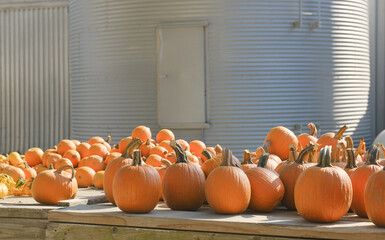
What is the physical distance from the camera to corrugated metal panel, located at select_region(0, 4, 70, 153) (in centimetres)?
1470

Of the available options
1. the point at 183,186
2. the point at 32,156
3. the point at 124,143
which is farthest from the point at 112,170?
the point at 32,156

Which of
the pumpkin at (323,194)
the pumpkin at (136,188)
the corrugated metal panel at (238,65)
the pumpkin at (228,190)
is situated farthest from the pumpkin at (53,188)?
the corrugated metal panel at (238,65)

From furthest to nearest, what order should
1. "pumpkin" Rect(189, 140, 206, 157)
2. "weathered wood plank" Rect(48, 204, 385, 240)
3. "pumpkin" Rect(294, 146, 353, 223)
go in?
1. "pumpkin" Rect(189, 140, 206, 157)
2. "pumpkin" Rect(294, 146, 353, 223)
3. "weathered wood plank" Rect(48, 204, 385, 240)

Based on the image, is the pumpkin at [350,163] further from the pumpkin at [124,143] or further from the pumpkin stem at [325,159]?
the pumpkin at [124,143]

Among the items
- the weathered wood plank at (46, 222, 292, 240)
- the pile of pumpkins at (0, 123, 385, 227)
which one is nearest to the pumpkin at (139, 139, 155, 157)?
the pile of pumpkins at (0, 123, 385, 227)

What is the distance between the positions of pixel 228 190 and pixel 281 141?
41.5 inches

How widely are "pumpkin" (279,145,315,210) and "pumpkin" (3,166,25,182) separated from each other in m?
1.92

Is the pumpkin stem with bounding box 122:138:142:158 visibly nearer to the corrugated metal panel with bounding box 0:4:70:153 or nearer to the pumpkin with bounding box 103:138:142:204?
the pumpkin with bounding box 103:138:142:204

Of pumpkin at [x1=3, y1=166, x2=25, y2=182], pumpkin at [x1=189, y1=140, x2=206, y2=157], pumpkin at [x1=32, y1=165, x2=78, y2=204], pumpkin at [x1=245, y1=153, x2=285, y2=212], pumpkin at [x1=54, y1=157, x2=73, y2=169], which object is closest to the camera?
pumpkin at [x1=245, y1=153, x2=285, y2=212]

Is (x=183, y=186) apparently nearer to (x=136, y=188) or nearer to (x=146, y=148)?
(x=136, y=188)

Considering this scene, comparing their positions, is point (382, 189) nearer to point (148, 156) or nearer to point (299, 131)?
point (148, 156)

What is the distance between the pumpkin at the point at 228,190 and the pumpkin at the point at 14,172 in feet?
5.57

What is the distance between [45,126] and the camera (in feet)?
48.7

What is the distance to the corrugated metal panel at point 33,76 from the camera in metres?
14.7
